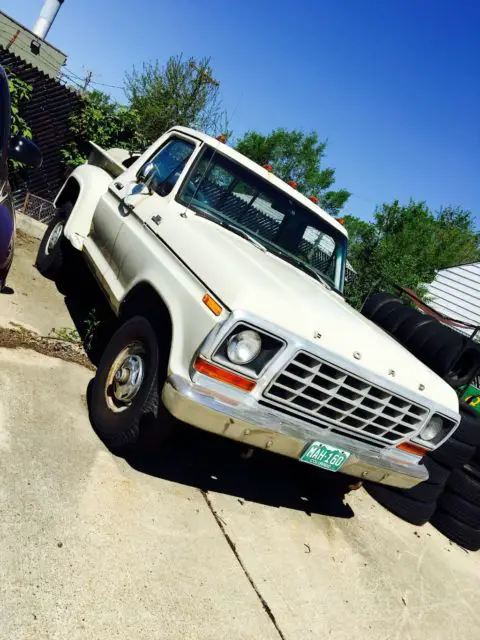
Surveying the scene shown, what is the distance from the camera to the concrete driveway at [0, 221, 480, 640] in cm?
220

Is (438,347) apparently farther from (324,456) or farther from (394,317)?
(324,456)

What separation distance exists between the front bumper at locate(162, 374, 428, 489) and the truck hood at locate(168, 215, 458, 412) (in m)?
0.48

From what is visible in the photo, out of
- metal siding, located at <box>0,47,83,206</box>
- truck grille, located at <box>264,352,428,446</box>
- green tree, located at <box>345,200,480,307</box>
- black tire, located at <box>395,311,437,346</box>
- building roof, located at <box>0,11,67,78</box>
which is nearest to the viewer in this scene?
truck grille, located at <box>264,352,428,446</box>

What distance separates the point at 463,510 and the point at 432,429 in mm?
1853

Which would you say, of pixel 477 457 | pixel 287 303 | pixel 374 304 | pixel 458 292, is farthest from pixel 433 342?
pixel 458 292

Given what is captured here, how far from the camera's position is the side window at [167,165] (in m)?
3.89

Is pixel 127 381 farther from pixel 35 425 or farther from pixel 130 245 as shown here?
pixel 130 245

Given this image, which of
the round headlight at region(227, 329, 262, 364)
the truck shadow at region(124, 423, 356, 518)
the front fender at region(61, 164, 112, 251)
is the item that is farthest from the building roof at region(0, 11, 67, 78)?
the round headlight at region(227, 329, 262, 364)

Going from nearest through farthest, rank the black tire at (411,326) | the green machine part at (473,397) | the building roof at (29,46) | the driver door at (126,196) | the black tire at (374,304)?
the driver door at (126,196)
the black tire at (411,326)
the black tire at (374,304)
the green machine part at (473,397)
the building roof at (29,46)

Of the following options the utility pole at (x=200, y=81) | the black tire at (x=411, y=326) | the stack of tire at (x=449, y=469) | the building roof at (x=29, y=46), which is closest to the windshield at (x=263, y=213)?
the black tire at (x=411, y=326)

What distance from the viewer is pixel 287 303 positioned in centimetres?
273

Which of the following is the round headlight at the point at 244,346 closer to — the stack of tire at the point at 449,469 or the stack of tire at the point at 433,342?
the stack of tire at the point at 449,469

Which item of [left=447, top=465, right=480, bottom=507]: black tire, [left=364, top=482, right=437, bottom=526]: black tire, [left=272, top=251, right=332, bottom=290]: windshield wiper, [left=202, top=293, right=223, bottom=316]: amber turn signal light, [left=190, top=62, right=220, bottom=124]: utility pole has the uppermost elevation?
[left=190, top=62, right=220, bottom=124]: utility pole

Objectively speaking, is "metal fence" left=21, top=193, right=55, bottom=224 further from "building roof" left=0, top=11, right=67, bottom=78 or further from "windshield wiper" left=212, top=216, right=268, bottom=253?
"building roof" left=0, top=11, right=67, bottom=78
